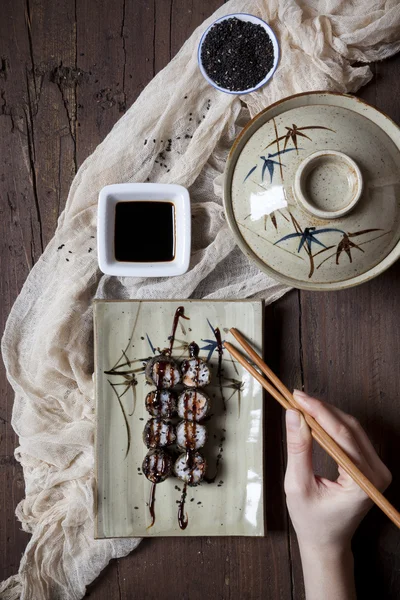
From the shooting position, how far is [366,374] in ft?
4.23

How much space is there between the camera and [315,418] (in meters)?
1.10

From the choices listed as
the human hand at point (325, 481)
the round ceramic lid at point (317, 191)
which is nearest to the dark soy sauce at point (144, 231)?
the round ceramic lid at point (317, 191)

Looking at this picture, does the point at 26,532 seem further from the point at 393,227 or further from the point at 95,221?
the point at 393,227

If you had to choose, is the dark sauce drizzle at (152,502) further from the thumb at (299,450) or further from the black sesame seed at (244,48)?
the black sesame seed at (244,48)

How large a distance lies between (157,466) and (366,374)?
1.84 feet

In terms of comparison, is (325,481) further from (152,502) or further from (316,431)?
(152,502)

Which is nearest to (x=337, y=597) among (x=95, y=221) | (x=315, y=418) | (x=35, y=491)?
(x=315, y=418)

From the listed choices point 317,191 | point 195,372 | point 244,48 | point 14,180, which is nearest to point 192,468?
point 195,372

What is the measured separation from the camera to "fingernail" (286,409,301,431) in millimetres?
1087

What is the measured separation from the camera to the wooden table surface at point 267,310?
4.16ft

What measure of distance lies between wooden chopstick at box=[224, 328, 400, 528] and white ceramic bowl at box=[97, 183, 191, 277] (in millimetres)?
214

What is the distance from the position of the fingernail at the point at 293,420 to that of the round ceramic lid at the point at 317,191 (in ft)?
0.91

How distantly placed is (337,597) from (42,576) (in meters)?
0.70

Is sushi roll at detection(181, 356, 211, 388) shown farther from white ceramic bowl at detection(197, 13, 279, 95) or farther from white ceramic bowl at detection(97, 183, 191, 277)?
white ceramic bowl at detection(197, 13, 279, 95)
